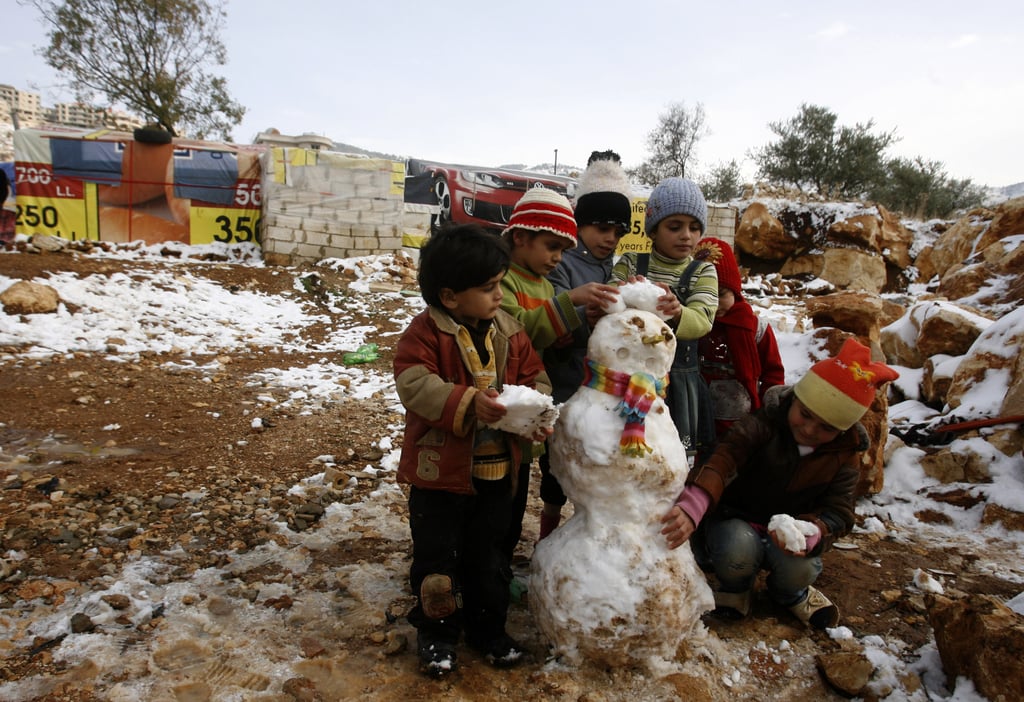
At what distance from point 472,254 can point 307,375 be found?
4.39 metres

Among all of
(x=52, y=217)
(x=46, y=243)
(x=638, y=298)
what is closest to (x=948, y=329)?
(x=638, y=298)

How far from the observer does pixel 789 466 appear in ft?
8.06

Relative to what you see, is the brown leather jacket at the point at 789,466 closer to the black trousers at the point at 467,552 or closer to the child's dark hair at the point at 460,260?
the black trousers at the point at 467,552

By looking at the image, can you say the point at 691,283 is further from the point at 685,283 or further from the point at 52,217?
the point at 52,217

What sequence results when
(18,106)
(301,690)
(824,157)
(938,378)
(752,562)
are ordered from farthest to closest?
1. (18,106)
2. (824,157)
3. (938,378)
4. (752,562)
5. (301,690)

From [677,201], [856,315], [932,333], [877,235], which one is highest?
[877,235]

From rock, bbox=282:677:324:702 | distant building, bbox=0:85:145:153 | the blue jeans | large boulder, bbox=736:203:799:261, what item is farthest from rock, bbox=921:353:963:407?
distant building, bbox=0:85:145:153

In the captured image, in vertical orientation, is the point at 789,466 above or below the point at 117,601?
above

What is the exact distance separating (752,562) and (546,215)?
1.62 metres

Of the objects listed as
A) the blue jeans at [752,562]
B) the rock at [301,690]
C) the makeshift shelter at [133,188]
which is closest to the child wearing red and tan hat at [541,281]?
the blue jeans at [752,562]

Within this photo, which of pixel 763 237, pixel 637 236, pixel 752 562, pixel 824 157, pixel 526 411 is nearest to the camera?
pixel 526 411

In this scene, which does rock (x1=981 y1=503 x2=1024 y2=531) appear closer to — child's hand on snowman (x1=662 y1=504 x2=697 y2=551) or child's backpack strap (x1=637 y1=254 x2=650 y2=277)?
child's hand on snowman (x1=662 y1=504 x2=697 y2=551)

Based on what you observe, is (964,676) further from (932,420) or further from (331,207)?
(331,207)

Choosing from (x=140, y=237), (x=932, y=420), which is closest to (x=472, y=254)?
(x=932, y=420)
